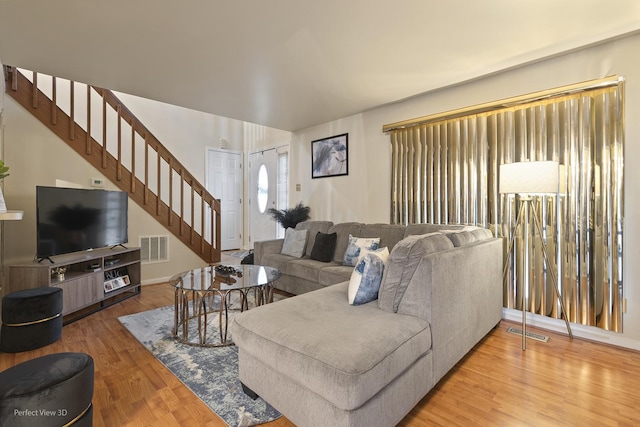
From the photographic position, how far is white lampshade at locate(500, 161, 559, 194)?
2.32m

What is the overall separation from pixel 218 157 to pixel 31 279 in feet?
14.5

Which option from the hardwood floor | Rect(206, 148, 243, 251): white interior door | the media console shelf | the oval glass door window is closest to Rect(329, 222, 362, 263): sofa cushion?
the hardwood floor

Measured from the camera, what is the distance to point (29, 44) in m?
2.54

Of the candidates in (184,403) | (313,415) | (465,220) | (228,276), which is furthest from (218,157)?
(313,415)

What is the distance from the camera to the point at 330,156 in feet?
15.7

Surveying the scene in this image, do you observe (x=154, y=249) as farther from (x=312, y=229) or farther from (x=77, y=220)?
(x=312, y=229)

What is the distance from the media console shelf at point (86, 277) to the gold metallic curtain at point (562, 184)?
3.61 m

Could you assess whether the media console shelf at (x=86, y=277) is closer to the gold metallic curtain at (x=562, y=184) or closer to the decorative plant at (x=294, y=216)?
the decorative plant at (x=294, y=216)

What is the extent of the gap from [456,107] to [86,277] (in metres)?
4.19

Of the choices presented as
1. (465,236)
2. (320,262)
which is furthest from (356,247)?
(465,236)

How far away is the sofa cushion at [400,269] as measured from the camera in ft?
5.74

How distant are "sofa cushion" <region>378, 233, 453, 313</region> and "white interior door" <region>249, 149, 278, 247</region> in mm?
4520

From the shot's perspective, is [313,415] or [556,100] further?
[556,100]

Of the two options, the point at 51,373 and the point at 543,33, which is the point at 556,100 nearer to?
the point at 543,33
